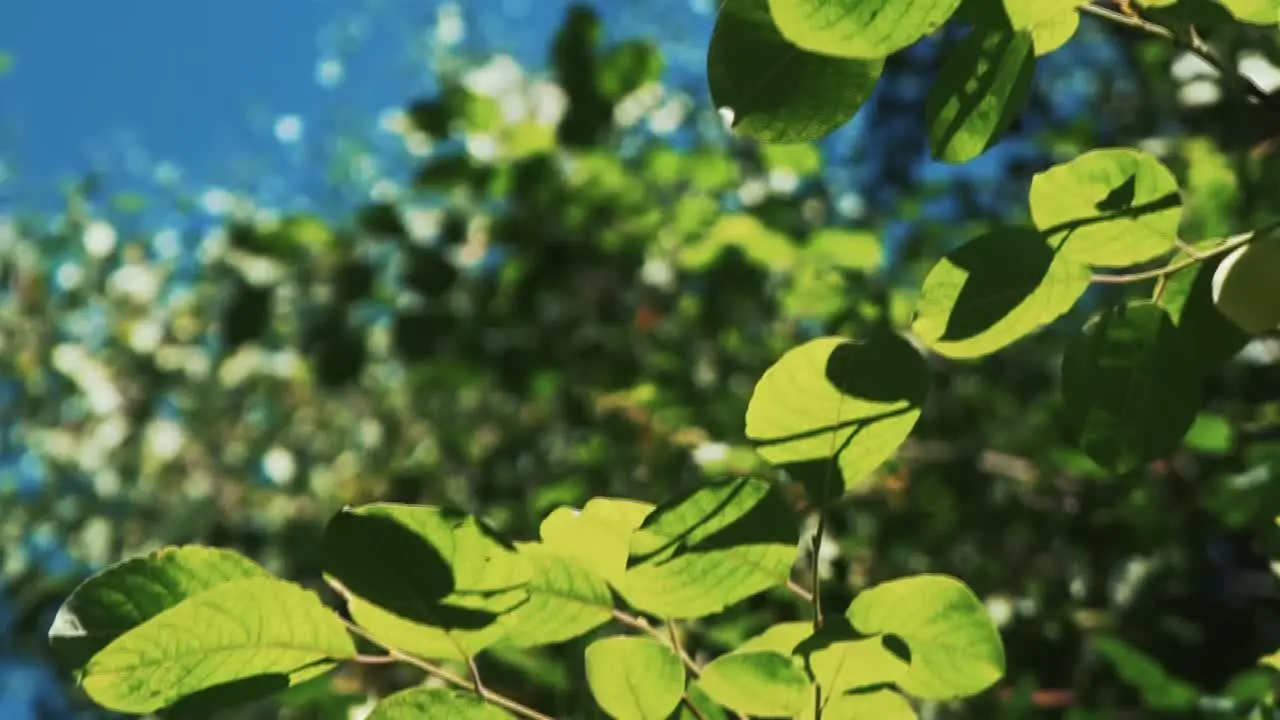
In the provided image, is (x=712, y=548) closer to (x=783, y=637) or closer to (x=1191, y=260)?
(x=783, y=637)

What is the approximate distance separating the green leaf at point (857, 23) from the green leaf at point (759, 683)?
9.5 inches

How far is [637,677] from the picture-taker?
0.51 m

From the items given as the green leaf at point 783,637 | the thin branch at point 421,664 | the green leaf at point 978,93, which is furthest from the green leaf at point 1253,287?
the thin branch at point 421,664

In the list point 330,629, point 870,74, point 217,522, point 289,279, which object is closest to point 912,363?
point 870,74

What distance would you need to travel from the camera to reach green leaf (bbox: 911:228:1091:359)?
537 millimetres

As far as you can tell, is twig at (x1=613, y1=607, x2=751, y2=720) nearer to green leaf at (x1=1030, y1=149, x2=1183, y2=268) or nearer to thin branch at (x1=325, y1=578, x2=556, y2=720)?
thin branch at (x1=325, y1=578, x2=556, y2=720)

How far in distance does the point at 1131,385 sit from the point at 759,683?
8.9 inches

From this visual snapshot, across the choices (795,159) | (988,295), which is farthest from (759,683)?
(795,159)

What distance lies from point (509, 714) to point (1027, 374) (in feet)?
5.58

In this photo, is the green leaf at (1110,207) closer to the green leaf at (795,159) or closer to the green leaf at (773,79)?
the green leaf at (773,79)

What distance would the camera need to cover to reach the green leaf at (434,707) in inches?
18.5

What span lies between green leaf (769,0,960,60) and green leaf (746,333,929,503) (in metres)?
0.12

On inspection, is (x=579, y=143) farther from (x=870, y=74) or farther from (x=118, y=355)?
(x=118, y=355)

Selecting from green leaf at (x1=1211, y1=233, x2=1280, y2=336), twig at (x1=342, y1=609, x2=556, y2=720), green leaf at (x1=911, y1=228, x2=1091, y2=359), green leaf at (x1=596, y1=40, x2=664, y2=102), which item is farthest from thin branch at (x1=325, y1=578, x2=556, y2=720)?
green leaf at (x1=596, y1=40, x2=664, y2=102)
